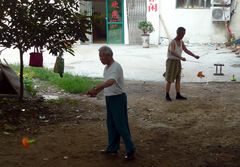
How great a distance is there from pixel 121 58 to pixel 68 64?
90.5 inches

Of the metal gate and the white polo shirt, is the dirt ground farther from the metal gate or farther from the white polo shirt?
the metal gate

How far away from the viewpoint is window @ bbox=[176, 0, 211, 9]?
19812 mm

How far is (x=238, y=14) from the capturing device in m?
19.9

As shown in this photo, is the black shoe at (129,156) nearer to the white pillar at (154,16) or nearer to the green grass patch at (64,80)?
the green grass patch at (64,80)

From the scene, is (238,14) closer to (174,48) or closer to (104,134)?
(174,48)

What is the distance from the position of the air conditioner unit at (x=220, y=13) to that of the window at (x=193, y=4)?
1.52ft

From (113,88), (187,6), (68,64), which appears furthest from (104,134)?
(187,6)

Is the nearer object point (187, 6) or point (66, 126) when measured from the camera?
point (66, 126)

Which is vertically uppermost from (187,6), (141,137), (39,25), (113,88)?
(187,6)

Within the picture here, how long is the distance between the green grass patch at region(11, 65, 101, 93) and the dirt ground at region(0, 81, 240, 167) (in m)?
0.50

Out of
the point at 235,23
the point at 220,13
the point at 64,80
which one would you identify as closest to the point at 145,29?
the point at 220,13

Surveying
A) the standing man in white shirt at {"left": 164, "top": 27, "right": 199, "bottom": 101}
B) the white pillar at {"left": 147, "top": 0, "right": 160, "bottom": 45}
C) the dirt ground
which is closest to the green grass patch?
the dirt ground

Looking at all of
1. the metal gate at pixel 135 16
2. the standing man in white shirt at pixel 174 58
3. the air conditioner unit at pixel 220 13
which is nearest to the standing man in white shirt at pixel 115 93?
the standing man in white shirt at pixel 174 58

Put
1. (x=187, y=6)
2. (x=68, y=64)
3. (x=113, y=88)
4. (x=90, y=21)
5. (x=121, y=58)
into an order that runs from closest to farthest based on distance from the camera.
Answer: (x=113, y=88) → (x=90, y=21) → (x=68, y=64) → (x=121, y=58) → (x=187, y=6)
